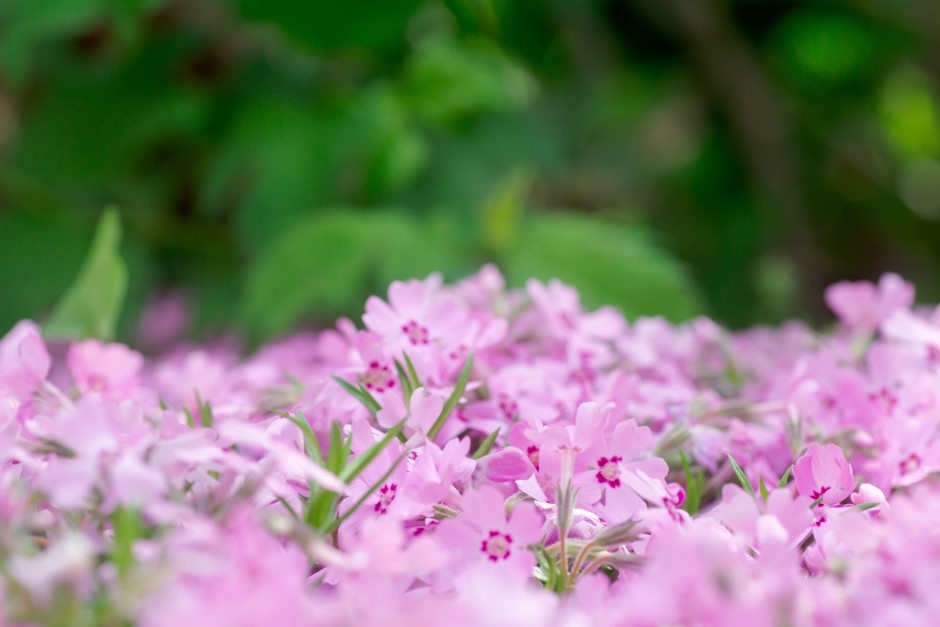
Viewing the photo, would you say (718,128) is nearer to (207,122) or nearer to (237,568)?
(207,122)

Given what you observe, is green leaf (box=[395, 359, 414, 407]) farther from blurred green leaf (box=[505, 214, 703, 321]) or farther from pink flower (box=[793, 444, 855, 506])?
blurred green leaf (box=[505, 214, 703, 321])

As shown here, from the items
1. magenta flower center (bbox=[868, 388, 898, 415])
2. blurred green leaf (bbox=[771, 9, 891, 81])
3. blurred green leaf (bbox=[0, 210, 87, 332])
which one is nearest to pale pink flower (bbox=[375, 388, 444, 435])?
magenta flower center (bbox=[868, 388, 898, 415])

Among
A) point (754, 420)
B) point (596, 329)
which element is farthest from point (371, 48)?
point (754, 420)

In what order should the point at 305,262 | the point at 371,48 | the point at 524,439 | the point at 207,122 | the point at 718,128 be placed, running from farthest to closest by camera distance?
the point at 718,128, the point at 207,122, the point at 371,48, the point at 305,262, the point at 524,439

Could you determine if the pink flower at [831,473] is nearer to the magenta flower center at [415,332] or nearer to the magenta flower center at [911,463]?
the magenta flower center at [911,463]

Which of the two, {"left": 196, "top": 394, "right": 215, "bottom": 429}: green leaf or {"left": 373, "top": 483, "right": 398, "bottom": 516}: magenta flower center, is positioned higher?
{"left": 373, "top": 483, "right": 398, "bottom": 516}: magenta flower center

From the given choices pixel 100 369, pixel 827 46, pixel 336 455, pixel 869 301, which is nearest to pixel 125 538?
pixel 336 455
